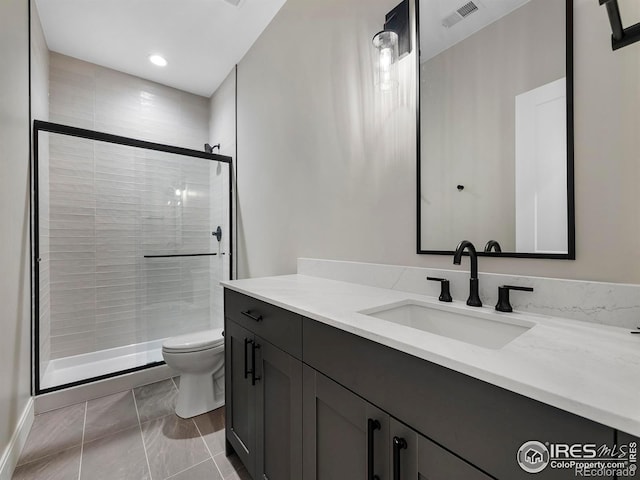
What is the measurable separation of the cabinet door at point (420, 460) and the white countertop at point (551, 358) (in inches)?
6.8

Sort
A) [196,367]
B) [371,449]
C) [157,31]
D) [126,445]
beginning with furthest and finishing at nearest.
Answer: [157,31] < [196,367] < [126,445] < [371,449]

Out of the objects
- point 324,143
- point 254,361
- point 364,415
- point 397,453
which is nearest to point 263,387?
point 254,361

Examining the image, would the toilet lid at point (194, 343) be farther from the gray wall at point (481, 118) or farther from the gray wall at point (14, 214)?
the gray wall at point (481, 118)

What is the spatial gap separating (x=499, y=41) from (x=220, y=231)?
8.02 feet

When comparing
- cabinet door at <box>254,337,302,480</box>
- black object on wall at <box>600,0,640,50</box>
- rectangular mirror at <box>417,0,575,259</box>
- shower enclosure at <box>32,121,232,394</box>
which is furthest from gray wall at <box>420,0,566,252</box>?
shower enclosure at <box>32,121,232,394</box>

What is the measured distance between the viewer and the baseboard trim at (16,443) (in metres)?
1.31

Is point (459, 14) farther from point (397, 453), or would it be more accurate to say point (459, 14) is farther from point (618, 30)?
point (397, 453)

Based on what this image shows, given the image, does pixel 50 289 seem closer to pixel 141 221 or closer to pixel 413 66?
pixel 141 221

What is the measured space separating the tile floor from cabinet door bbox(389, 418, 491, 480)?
1096mm

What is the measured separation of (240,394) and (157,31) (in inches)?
105

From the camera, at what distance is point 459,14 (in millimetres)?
1121

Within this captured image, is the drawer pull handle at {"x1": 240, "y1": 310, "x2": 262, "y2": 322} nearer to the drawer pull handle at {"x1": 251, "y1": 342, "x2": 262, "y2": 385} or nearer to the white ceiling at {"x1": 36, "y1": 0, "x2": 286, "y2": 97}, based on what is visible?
the drawer pull handle at {"x1": 251, "y1": 342, "x2": 262, "y2": 385}

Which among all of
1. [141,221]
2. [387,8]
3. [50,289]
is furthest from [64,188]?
[387,8]

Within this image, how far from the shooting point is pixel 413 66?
1.25m
